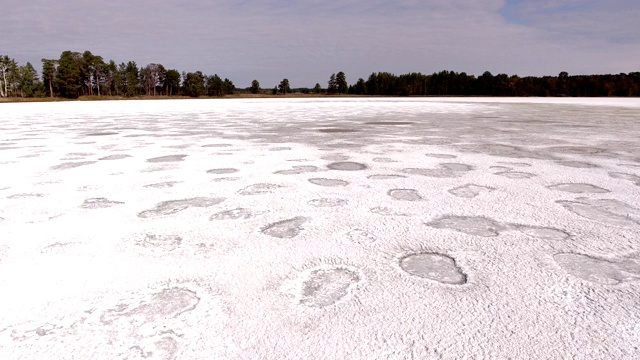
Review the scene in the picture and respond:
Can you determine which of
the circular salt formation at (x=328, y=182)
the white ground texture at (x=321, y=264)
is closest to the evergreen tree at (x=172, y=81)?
the white ground texture at (x=321, y=264)

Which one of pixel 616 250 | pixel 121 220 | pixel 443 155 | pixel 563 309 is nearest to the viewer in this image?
pixel 563 309

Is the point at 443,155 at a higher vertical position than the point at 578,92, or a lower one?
lower

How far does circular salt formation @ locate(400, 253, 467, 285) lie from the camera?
1714 millimetres

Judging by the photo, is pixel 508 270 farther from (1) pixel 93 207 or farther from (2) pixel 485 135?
(2) pixel 485 135

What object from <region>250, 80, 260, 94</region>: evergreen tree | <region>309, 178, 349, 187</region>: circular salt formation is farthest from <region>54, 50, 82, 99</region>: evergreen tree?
<region>309, 178, 349, 187</region>: circular salt formation

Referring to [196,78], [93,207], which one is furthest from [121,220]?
[196,78]

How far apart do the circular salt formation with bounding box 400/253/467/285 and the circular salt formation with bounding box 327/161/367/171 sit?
2261 mm

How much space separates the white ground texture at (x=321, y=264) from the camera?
4.28 ft

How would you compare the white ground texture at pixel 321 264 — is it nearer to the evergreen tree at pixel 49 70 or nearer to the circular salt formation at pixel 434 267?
the circular salt formation at pixel 434 267

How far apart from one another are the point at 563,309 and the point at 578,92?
9797 centimetres

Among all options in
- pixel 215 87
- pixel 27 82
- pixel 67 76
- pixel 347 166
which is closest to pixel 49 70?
pixel 67 76

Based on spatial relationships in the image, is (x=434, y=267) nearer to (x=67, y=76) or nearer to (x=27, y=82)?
(x=67, y=76)

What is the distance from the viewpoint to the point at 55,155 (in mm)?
5133

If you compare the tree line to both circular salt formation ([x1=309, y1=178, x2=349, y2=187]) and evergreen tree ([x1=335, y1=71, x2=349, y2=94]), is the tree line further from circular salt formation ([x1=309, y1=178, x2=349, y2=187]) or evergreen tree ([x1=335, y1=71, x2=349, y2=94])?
circular salt formation ([x1=309, y1=178, x2=349, y2=187])
